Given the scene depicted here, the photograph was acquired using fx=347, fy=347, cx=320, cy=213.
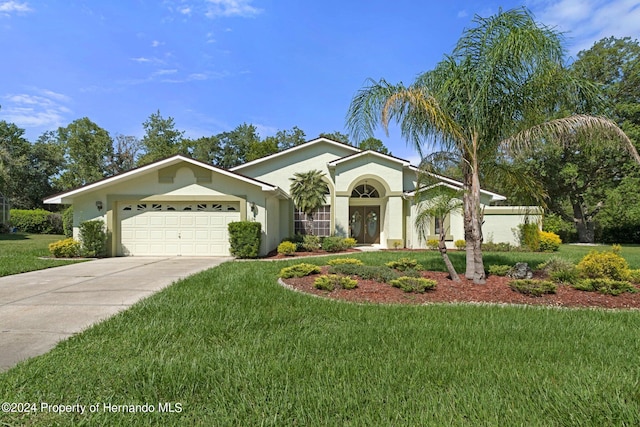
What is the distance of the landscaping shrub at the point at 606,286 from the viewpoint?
6.76m

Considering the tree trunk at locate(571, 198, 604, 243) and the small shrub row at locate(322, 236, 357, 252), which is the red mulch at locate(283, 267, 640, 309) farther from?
the tree trunk at locate(571, 198, 604, 243)

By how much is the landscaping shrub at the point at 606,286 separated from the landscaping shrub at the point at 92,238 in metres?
15.8

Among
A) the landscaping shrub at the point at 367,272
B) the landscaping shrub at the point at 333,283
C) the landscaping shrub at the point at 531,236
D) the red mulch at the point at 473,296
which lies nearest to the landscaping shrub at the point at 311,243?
the landscaping shrub at the point at 367,272

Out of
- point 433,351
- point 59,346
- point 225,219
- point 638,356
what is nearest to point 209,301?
point 59,346

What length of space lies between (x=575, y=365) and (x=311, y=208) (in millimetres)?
14393

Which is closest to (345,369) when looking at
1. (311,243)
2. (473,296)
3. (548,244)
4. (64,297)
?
(473,296)

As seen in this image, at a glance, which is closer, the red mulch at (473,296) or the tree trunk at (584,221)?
the red mulch at (473,296)

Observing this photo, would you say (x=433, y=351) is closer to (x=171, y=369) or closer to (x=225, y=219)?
(x=171, y=369)

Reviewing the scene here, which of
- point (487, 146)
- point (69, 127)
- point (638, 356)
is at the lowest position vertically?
point (638, 356)

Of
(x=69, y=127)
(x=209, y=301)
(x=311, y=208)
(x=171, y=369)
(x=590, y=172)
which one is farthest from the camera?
(x=69, y=127)

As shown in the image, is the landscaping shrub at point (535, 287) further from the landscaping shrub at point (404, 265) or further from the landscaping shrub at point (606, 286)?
the landscaping shrub at point (404, 265)

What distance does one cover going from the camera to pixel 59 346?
13.9ft

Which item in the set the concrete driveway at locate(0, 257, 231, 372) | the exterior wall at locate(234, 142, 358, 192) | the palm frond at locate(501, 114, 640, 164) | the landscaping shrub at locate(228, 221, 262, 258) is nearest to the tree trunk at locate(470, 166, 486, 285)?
the palm frond at locate(501, 114, 640, 164)

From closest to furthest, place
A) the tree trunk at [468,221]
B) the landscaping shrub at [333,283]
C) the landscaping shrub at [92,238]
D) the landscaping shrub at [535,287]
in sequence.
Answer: the landscaping shrub at [535,287] → the landscaping shrub at [333,283] → the tree trunk at [468,221] → the landscaping shrub at [92,238]
